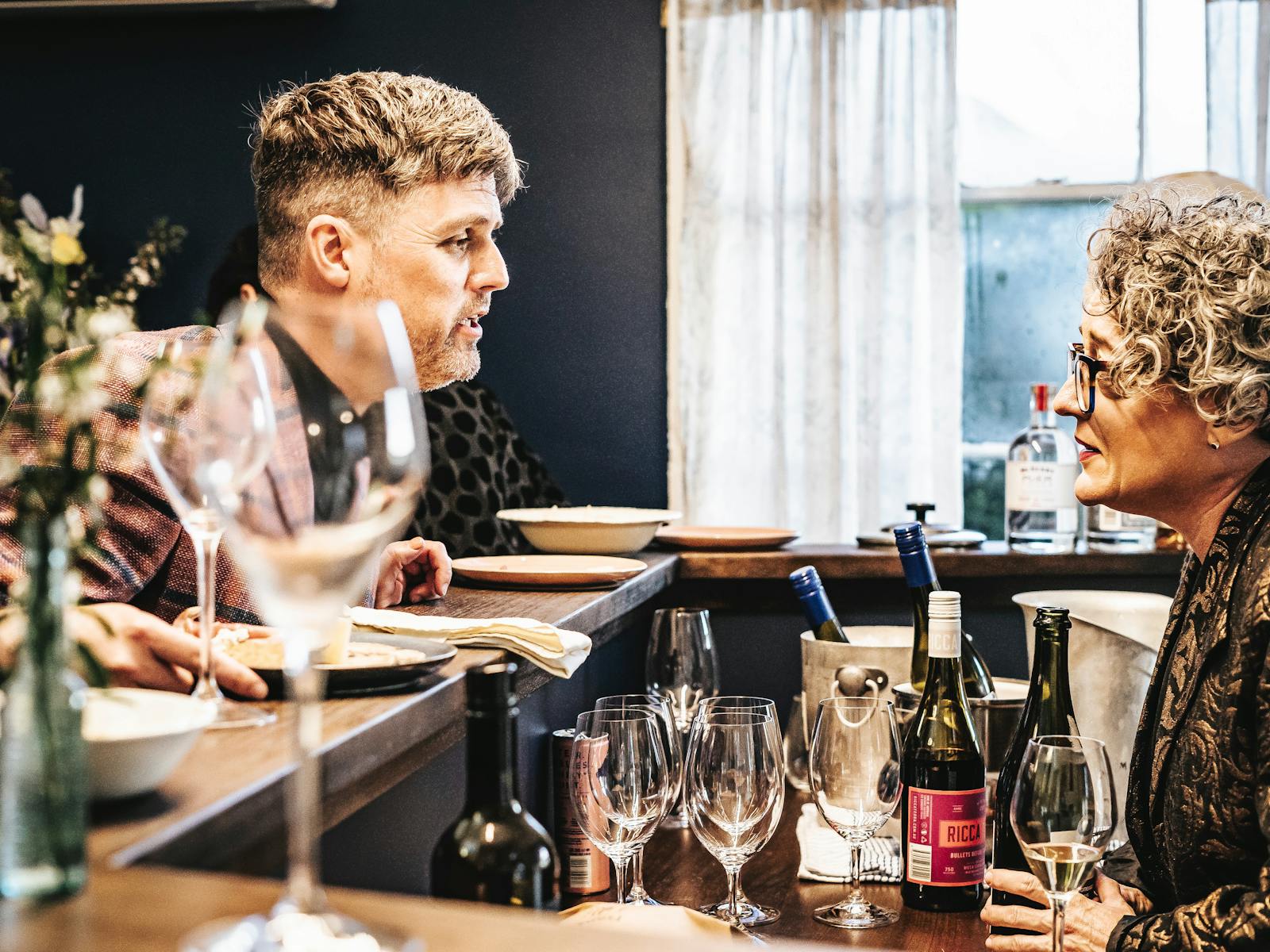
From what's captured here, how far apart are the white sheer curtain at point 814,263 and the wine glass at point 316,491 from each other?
10.6 feet

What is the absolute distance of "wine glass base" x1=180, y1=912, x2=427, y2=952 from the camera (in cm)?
53

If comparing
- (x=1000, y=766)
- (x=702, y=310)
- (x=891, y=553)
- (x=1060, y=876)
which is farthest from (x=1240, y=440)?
(x=702, y=310)

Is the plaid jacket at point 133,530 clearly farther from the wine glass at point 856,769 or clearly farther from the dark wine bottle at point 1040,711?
the dark wine bottle at point 1040,711

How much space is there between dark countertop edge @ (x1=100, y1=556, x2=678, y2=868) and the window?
292 centimetres

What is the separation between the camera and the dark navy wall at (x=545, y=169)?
3885 millimetres

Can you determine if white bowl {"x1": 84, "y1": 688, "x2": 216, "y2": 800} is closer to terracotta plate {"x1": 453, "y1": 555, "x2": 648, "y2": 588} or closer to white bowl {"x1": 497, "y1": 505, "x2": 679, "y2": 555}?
terracotta plate {"x1": 453, "y1": 555, "x2": 648, "y2": 588}

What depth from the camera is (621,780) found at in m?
1.15

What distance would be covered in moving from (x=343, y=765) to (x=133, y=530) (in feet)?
1.89

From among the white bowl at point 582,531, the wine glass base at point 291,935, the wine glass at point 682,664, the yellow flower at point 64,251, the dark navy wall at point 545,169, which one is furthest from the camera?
the dark navy wall at point 545,169

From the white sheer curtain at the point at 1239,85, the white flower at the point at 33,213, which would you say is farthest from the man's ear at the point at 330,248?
the white sheer curtain at the point at 1239,85

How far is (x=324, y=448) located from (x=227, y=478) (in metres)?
0.05

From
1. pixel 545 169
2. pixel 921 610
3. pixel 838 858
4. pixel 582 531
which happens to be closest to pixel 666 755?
pixel 838 858

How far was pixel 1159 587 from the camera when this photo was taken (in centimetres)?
249

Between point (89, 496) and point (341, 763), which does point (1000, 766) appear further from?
point (89, 496)
